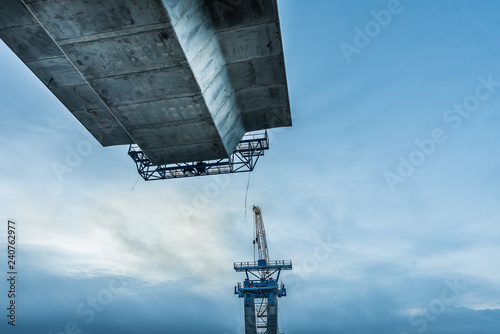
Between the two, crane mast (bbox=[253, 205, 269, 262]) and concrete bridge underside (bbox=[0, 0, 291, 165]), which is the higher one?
crane mast (bbox=[253, 205, 269, 262])

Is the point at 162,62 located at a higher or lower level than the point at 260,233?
lower

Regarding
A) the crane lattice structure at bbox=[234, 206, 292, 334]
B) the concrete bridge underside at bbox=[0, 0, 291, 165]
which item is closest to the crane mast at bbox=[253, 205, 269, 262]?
the crane lattice structure at bbox=[234, 206, 292, 334]

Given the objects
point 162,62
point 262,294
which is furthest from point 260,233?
point 162,62

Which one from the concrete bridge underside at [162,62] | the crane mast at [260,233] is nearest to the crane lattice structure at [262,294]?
the crane mast at [260,233]

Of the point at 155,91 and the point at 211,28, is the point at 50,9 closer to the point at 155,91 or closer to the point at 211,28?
the point at 155,91

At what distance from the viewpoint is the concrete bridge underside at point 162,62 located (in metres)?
12.8

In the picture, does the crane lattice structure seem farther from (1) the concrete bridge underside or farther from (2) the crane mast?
(1) the concrete bridge underside

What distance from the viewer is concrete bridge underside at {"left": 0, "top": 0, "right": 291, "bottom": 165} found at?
12.8 meters

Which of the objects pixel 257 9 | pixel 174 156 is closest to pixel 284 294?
pixel 174 156

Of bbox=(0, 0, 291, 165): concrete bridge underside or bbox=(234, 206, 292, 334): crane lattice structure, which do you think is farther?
bbox=(234, 206, 292, 334): crane lattice structure

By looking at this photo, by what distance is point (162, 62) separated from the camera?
46.7 ft

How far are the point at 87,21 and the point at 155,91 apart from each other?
Answer: 12.8ft

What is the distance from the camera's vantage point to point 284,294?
54.3 meters

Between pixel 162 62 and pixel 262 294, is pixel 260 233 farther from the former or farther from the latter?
pixel 162 62
